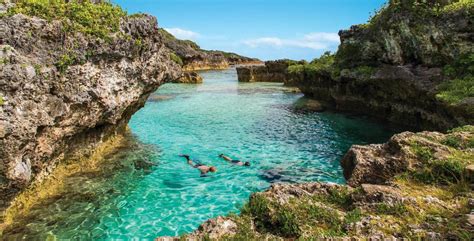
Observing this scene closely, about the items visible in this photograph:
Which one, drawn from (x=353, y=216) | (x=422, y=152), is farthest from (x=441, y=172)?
(x=353, y=216)

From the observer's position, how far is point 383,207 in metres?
6.94

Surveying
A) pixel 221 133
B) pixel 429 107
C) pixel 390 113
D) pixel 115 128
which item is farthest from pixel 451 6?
pixel 115 128

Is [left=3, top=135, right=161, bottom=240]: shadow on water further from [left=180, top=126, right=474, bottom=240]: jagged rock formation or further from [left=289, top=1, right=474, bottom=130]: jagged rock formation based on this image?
[left=289, top=1, right=474, bottom=130]: jagged rock formation

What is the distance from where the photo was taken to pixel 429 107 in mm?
23344

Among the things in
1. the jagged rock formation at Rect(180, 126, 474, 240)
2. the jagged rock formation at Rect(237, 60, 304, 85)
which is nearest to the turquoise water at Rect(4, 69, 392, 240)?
the jagged rock formation at Rect(180, 126, 474, 240)

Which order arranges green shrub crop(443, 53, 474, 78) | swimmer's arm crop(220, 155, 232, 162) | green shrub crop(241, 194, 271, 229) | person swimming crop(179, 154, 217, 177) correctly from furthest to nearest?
green shrub crop(443, 53, 474, 78), swimmer's arm crop(220, 155, 232, 162), person swimming crop(179, 154, 217, 177), green shrub crop(241, 194, 271, 229)

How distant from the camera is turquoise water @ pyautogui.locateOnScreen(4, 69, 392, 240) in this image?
12.1 metres

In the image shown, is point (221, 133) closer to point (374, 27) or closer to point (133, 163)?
point (133, 163)

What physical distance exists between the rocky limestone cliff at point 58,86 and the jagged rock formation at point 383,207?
6862mm

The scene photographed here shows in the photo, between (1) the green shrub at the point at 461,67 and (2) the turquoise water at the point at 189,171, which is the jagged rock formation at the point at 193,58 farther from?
(1) the green shrub at the point at 461,67

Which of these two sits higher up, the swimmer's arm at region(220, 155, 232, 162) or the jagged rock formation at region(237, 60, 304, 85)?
the jagged rock formation at region(237, 60, 304, 85)

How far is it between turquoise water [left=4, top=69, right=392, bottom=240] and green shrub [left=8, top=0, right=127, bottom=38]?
657cm

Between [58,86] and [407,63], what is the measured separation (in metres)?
23.5

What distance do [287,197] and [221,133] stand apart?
19.2 metres
